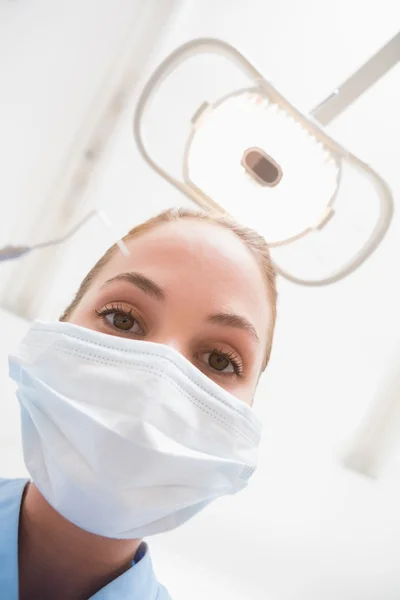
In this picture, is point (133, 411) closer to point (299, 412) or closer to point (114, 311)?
point (114, 311)

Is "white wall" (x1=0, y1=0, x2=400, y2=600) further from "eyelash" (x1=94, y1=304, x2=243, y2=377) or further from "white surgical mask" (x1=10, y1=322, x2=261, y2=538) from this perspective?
"white surgical mask" (x1=10, y1=322, x2=261, y2=538)

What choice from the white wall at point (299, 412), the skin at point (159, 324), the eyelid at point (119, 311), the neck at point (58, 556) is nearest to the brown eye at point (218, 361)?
the skin at point (159, 324)

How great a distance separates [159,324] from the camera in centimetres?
64

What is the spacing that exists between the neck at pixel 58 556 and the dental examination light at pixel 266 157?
23.7 inches

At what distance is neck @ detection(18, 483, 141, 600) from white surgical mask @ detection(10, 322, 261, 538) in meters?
0.11

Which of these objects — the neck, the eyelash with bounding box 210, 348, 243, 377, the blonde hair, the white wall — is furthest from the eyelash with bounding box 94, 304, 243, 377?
the white wall

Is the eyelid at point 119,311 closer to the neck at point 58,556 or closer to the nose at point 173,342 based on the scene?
the nose at point 173,342

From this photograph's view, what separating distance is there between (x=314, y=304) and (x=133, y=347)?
817 millimetres

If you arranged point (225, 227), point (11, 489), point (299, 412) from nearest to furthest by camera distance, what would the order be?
point (11, 489), point (225, 227), point (299, 412)

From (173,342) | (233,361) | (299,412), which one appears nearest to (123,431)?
(173,342)

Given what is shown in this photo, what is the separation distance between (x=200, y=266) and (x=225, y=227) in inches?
6.4

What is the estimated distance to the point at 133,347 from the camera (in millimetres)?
581

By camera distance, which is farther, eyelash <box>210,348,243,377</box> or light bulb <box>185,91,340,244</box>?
light bulb <box>185,91,340,244</box>

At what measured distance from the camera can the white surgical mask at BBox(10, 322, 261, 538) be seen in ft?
1.65
